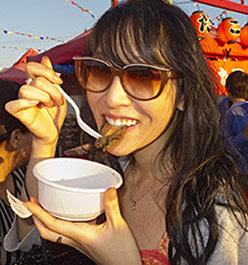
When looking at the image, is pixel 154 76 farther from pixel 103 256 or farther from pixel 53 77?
pixel 103 256

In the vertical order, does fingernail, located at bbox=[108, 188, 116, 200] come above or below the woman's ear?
above

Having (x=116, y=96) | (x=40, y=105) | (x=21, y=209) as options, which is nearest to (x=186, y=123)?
(x=116, y=96)

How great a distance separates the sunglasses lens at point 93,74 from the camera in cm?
143

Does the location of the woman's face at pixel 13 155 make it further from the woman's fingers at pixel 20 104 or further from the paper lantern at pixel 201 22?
the paper lantern at pixel 201 22

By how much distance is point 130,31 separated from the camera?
139 centimetres

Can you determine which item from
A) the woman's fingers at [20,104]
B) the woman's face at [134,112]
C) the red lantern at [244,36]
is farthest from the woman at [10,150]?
the red lantern at [244,36]

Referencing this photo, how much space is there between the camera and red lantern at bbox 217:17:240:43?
9195 millimetres

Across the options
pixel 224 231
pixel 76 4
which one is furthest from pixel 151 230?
pixel 76 4

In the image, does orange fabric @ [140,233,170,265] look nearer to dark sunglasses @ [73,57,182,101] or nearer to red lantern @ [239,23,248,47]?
dark sunglasses @ [73,57,182,101]

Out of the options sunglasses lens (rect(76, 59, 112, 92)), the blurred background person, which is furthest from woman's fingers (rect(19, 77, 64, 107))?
the blurred background person

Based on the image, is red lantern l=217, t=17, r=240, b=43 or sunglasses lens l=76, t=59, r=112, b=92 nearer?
sunglasses lens l=76, t=59, r=112, b=92

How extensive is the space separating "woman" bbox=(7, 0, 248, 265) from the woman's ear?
2.21 feet

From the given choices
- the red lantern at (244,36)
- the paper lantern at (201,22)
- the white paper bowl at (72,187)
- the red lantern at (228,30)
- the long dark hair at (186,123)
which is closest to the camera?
the white paper bowl at (72,187)

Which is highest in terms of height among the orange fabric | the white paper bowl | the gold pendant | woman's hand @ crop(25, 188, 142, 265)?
the white paper bowl
